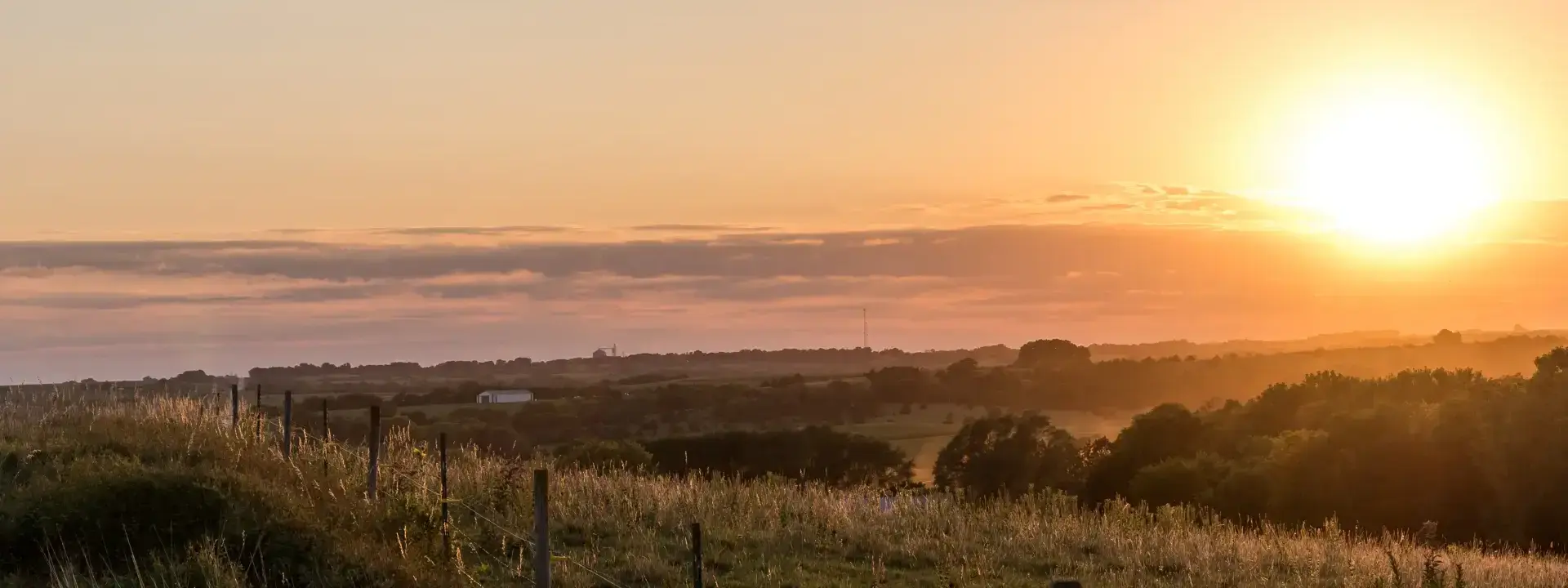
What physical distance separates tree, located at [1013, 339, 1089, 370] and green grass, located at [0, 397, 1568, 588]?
12631 cm

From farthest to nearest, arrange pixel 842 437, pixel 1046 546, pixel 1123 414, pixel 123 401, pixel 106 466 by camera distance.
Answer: pixel 1123 414 → pixel 842 437 → pixel 123 401 → pixel 1046 546 → pixel 106 466

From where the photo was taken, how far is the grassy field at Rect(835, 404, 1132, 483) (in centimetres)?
8288

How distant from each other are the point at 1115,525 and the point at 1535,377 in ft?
101

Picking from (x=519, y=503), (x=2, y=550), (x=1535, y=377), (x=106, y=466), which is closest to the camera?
(x=2, y=550)

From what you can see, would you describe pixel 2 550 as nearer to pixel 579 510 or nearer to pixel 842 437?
pixel 579 510

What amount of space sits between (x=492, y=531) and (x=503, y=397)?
277 feet

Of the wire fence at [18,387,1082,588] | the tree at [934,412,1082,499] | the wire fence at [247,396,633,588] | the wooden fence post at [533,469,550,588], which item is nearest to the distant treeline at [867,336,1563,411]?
the tree at [934,412,1082,499]

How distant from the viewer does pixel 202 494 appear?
14422 millimetres

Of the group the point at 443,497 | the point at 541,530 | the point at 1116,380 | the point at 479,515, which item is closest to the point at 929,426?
the point at 1116,380

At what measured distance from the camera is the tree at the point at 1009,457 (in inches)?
2318

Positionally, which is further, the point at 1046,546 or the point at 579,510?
the point at 579,510

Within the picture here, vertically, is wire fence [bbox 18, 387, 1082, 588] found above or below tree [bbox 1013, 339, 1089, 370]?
above

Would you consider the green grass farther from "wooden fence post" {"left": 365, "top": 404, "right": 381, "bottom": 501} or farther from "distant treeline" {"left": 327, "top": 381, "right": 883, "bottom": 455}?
"distant treeline" {"left": 327, "top": 381, "right": 883, "bottom": 455}

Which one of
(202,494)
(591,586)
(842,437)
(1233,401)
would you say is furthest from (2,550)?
(842,437)
